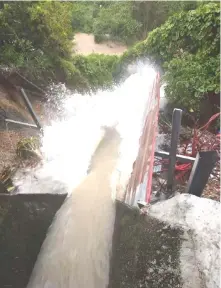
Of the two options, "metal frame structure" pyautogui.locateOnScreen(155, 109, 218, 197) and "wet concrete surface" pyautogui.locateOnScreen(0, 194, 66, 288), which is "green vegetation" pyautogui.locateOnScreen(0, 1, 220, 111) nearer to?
"metal frame structure" pyautogui.locateOnScreen(155, 109, 218, 197)

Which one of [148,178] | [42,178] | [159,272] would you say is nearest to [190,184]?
[148,178]

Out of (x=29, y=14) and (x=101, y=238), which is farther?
(x=29, y=14)

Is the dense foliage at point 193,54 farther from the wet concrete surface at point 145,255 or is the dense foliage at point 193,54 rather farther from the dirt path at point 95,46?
the dirt path at point 95,46

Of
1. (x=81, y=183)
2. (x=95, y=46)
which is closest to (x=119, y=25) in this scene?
(x=95, y=46)

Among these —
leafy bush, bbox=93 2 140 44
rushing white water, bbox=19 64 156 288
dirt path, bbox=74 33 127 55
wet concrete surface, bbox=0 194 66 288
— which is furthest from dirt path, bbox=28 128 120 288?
leafy bush, bbox=93 2 140 44

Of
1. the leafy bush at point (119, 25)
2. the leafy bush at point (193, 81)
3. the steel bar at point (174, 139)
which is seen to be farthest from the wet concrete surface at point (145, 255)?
the leafy bush at point (119, 25)

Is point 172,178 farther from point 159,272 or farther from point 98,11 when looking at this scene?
point 98,11
